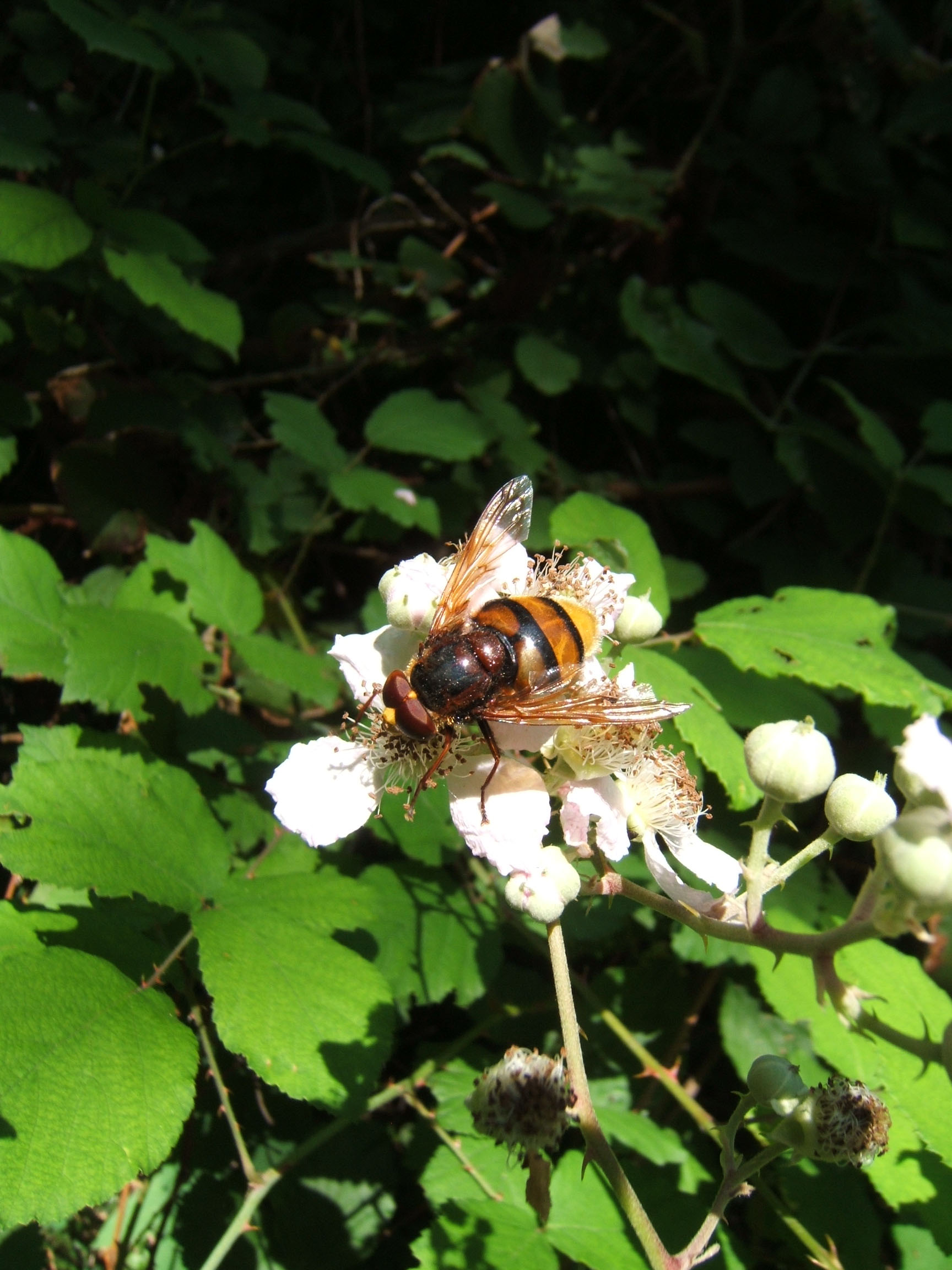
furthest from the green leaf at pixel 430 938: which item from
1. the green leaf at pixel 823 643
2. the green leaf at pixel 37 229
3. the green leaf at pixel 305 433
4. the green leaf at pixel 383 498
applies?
the green leaf at pixel 37 229

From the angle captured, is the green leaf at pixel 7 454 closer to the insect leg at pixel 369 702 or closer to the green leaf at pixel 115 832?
the green leaf at pixel 115 832

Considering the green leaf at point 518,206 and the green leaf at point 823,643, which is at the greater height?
the green leaf at point 518,206

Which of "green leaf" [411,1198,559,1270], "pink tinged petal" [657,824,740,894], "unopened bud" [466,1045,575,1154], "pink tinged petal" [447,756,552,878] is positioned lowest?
"green leaf" [411,1198,559,1270]

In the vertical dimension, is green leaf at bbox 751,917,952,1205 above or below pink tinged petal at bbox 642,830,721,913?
below

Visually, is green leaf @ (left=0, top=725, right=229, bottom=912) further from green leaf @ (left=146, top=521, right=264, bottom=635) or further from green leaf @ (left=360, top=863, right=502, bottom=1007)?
green leaf @ (left=146, top=521, right=264, bottom=635)

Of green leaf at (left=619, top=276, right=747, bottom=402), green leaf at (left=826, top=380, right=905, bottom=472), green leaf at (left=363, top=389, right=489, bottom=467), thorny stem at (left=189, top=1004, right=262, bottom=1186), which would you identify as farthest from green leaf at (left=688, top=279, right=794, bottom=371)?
thorny stem at (left=189, top=1004, right=262, bottom=1186)

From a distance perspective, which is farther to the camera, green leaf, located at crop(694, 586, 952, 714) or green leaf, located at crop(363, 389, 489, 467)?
green leaf, located at crop(363, 389, 489, 467)

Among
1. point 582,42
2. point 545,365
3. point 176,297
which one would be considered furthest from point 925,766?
point 582,42
